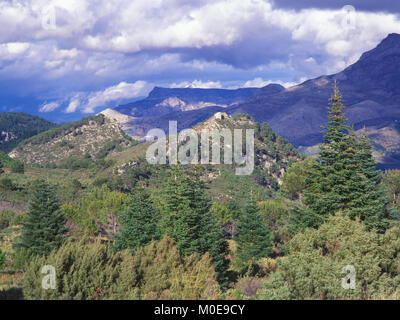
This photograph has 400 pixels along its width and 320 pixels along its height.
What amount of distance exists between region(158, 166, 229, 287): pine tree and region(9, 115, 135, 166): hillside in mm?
138599

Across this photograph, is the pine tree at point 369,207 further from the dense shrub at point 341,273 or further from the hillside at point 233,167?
the hillside at point 233,167

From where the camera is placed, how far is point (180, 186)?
32.5 meters

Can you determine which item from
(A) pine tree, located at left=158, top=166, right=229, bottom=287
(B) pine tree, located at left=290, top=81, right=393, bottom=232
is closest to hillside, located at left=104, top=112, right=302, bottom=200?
(A) pine tree, located at left=158, top=166, right=229, bottom=287

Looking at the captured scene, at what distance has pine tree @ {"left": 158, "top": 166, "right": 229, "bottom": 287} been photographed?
26.0 m

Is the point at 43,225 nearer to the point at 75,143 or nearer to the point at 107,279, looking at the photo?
the point at 107,279

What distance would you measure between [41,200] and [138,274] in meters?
21.3

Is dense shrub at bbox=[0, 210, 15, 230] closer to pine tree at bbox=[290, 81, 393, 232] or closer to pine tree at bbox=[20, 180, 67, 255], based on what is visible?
pine tree at bbox=[20, 180, 67, 255]

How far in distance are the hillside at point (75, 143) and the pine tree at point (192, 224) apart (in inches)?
5457

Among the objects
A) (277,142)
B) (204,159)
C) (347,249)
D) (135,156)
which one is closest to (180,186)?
(347,249)

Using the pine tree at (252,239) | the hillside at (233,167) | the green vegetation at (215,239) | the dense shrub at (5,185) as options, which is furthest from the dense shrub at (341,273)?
the dense shrub at (5,185)

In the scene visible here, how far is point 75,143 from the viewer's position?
7106 inches

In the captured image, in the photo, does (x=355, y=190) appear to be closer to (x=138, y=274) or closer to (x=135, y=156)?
(x=138, y=274)

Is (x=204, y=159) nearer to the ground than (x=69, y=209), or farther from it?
farther from it
